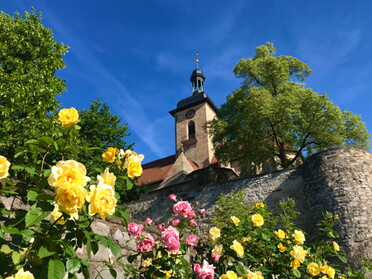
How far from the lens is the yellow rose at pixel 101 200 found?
1483mm

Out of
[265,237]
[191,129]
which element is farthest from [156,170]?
[265,237]

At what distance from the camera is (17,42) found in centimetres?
1172

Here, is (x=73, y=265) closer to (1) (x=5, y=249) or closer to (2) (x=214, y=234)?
(1) (x=5, y=249)

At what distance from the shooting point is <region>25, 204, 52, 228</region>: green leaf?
1.43 m

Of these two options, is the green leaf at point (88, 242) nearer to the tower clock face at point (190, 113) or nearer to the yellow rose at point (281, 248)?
the yellow rose at point (281, 248)

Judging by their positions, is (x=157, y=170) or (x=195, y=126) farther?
(x=195, y=126)

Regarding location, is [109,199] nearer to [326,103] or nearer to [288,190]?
[288,190]

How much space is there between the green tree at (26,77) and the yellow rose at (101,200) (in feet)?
26.1

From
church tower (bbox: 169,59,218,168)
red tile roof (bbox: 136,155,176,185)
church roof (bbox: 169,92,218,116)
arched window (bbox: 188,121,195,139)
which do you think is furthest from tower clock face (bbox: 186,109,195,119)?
red tile roof (bbox: 136,155,176,185)

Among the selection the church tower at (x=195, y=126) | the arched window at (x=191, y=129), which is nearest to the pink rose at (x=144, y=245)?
the church tower at (x=195, y=126)

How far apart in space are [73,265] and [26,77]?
1078 cm

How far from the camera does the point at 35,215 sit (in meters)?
1.49

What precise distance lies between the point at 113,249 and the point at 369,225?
397 inches

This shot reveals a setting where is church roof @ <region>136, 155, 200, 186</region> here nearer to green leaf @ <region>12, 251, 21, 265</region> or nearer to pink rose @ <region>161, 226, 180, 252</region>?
pink rose @ <region>161, 226, 180, 252</region>
